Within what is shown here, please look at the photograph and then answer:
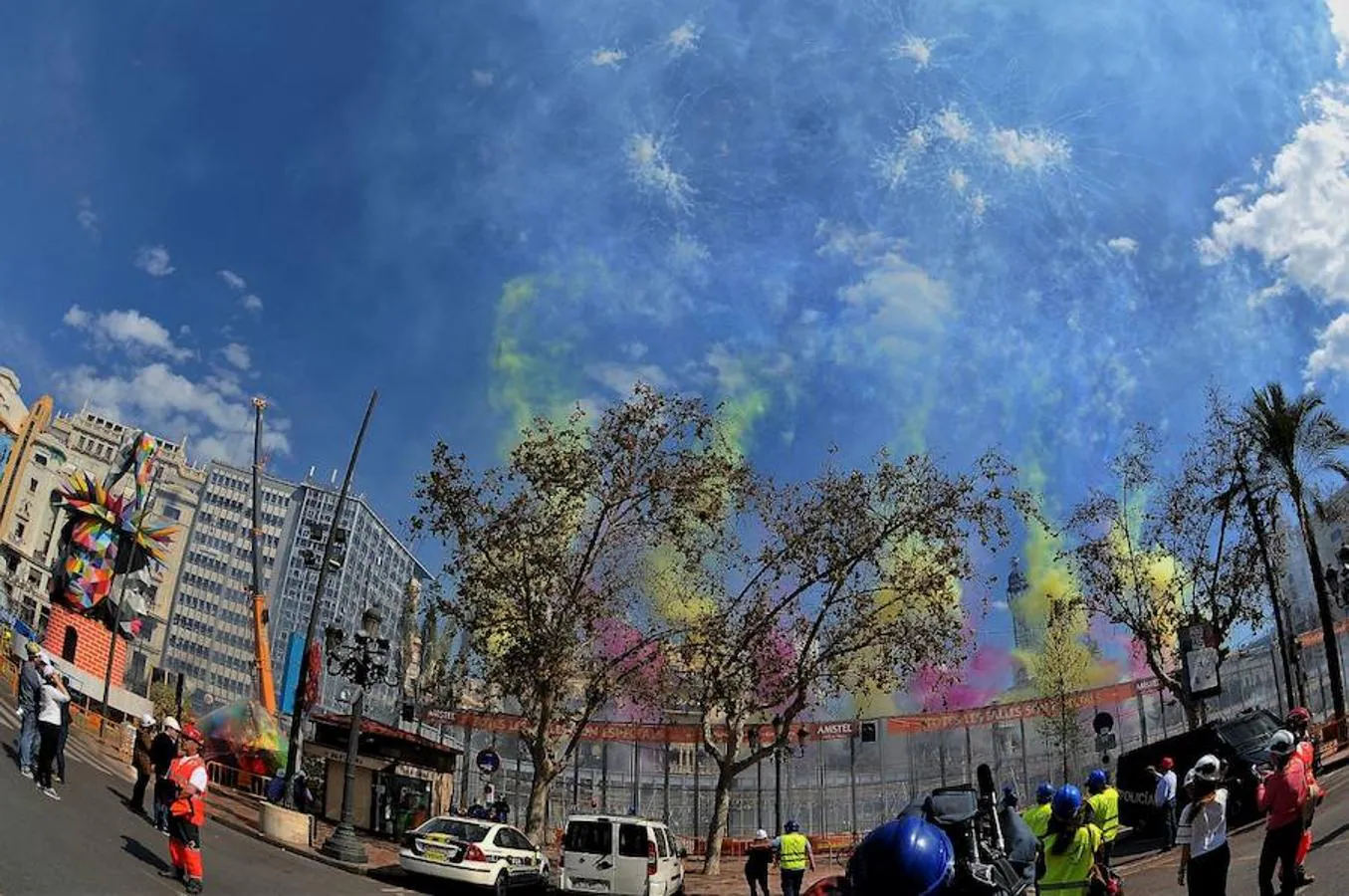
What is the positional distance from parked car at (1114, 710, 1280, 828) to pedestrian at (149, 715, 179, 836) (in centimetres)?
1699

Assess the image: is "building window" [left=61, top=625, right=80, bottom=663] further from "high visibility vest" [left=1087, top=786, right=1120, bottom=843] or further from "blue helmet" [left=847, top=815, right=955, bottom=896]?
"blue helmet" [left=847, top=815, right=955, bottom=896]

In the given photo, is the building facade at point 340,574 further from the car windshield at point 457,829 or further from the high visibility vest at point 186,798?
the high visibility vest at point 186,798

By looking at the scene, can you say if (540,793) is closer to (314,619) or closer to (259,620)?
(314,619)

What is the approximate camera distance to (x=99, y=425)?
136m

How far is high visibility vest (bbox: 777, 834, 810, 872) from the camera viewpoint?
53.3 feet

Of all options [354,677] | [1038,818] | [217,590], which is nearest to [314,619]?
[354,677]

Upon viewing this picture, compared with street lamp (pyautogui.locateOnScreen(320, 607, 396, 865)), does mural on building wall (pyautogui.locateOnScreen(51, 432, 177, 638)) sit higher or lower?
higher

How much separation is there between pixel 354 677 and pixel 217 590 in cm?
12701

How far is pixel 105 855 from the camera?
10.8 metres

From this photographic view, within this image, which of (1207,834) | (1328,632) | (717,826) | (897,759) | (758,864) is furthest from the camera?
(897,759)

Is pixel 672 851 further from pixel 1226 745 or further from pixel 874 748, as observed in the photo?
pixel 874 748

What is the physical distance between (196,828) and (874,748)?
3901cm

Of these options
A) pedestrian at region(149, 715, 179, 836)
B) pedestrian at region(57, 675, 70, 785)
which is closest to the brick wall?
pedestrian at region(149, 715, 179, 836)

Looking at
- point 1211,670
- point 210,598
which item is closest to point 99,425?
point 210,598
